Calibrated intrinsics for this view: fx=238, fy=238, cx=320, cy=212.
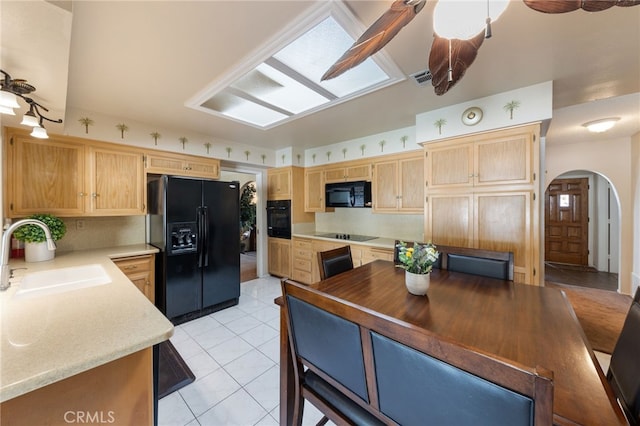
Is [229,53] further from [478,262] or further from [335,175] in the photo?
[335,175]

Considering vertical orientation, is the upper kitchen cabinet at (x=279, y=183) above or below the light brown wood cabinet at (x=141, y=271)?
above

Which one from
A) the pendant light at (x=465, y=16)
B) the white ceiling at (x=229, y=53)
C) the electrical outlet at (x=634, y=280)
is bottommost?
the electrical outlet at (x=634, y=280)

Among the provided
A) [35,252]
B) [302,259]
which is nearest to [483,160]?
[302,259]

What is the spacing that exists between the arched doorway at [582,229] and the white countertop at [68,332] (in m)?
6.16

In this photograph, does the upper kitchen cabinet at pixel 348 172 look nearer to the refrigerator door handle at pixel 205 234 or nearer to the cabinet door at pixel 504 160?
the cabinet door at pixel 504 160

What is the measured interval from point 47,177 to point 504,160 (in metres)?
4.49

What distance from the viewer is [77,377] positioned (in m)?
0.87

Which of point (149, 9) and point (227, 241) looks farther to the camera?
point (227, 241)

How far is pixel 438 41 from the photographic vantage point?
1.18m

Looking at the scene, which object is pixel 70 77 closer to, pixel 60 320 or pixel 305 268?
pixel 60 320

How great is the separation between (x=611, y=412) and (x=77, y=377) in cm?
168

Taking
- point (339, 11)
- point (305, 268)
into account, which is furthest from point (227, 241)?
point (339, 11)

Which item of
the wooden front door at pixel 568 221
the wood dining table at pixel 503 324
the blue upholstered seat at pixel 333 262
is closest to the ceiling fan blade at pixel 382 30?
the wood dining table at pixel 503 324

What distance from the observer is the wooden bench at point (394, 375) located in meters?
0.55
